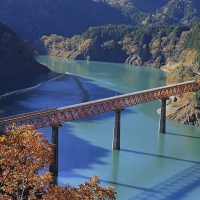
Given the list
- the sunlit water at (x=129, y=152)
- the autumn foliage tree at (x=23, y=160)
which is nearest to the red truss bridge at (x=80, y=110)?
the sunlit water at (x=129, y=152)

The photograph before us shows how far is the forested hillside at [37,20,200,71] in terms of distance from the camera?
156875mm

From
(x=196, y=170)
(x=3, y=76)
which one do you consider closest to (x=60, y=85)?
(x=3, y=76)

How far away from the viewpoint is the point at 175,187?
130ft

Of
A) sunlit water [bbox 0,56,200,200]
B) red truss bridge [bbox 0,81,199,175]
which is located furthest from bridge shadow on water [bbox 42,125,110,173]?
red truss bridge [bbox 0,81,199,175]

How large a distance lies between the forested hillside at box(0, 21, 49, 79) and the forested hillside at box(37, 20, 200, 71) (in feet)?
178

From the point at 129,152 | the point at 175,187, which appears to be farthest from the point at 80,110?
the point at 175,187

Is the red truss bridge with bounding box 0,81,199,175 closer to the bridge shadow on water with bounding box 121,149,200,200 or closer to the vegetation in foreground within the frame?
the vegetation in foreground

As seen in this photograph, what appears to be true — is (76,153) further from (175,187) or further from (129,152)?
(175,187)

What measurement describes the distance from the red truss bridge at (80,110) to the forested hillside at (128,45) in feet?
298

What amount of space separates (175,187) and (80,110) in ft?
43.1

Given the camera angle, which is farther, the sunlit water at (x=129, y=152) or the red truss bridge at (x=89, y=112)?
the red truss bridge at (x=89, y=112)

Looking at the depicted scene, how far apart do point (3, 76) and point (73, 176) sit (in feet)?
210

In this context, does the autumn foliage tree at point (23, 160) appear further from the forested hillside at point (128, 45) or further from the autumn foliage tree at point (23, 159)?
the forested hillside at point (128, 45)

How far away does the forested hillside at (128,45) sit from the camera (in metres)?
157
